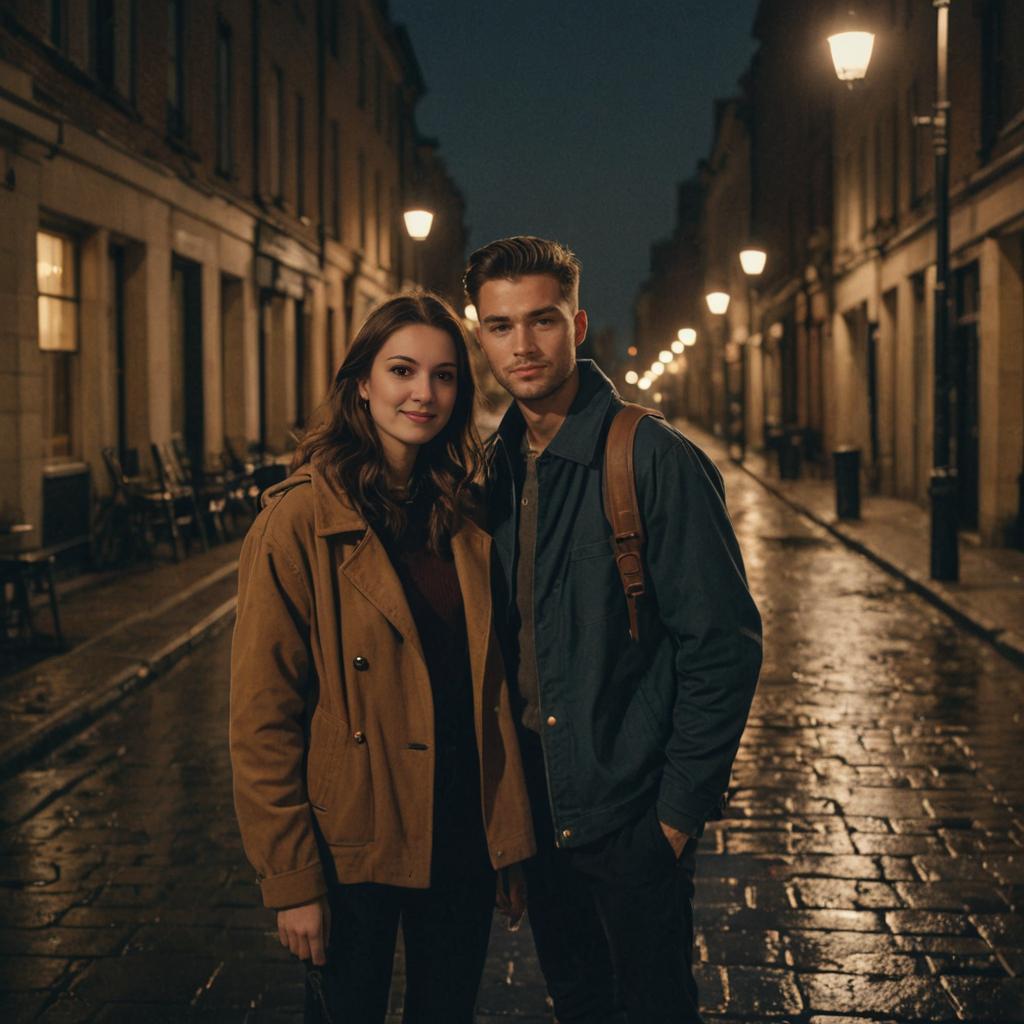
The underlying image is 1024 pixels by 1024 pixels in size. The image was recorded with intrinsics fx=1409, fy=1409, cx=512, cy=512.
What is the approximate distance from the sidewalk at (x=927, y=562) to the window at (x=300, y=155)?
413 inches

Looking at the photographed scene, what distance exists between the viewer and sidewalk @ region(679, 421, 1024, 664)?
1073cm

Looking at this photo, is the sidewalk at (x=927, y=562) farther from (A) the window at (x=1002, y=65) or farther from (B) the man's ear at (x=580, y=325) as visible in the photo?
(B) the man's ear at (x=580, y=325)

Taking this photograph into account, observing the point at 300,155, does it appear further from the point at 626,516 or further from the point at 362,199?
the point at 626,516

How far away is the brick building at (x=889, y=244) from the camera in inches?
647

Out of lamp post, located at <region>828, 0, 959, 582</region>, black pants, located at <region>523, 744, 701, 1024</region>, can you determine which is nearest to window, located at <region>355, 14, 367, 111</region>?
lamp post, located at <region>828, 0, 959, 582</region>

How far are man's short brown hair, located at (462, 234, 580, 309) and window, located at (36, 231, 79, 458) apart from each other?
11568 mm

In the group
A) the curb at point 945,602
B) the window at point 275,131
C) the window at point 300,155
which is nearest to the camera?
the curb at point 945,602

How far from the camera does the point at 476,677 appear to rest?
2.71 m

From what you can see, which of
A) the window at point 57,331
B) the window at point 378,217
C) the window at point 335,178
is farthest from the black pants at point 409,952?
the window at point 378,217

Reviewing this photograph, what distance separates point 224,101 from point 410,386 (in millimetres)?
19065

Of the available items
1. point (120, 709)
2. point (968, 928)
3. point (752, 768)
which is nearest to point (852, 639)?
point (752, 768)

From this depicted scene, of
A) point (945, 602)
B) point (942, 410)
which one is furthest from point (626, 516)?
point (942, 410)

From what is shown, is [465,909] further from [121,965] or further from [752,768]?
[752,768]

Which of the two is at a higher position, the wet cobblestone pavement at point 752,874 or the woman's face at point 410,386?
the woman's face at point 410,386
